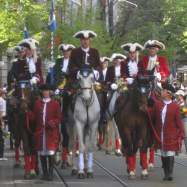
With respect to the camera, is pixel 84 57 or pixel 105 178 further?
pixel 84 57

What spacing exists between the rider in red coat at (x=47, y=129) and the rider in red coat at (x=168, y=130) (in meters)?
2.01

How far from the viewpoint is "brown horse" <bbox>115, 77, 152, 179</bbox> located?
14891 millimetres

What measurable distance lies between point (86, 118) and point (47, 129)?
94 cm

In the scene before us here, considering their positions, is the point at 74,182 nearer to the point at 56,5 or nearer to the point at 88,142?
the point at 88,142

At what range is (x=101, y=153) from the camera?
2156 centimetres

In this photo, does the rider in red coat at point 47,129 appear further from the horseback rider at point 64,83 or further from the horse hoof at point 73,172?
the horse hoof at point 73,172

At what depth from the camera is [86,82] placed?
1470 cm

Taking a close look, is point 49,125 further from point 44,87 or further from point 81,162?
point 81,162

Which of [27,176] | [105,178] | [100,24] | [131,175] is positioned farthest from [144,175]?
[100,24]

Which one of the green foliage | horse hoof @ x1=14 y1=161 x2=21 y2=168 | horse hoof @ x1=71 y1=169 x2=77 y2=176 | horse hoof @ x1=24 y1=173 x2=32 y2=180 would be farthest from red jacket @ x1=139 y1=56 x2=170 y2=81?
the green foliage

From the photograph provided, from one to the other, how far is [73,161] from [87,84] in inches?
99.5

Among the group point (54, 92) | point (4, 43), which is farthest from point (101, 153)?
point (4, 43)

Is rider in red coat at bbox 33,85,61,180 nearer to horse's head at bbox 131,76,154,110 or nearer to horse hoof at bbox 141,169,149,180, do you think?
horse's head at bbox 131,76,154,110

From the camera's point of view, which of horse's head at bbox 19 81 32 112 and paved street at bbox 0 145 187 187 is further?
horse's head at bbox 19 81 32 112
